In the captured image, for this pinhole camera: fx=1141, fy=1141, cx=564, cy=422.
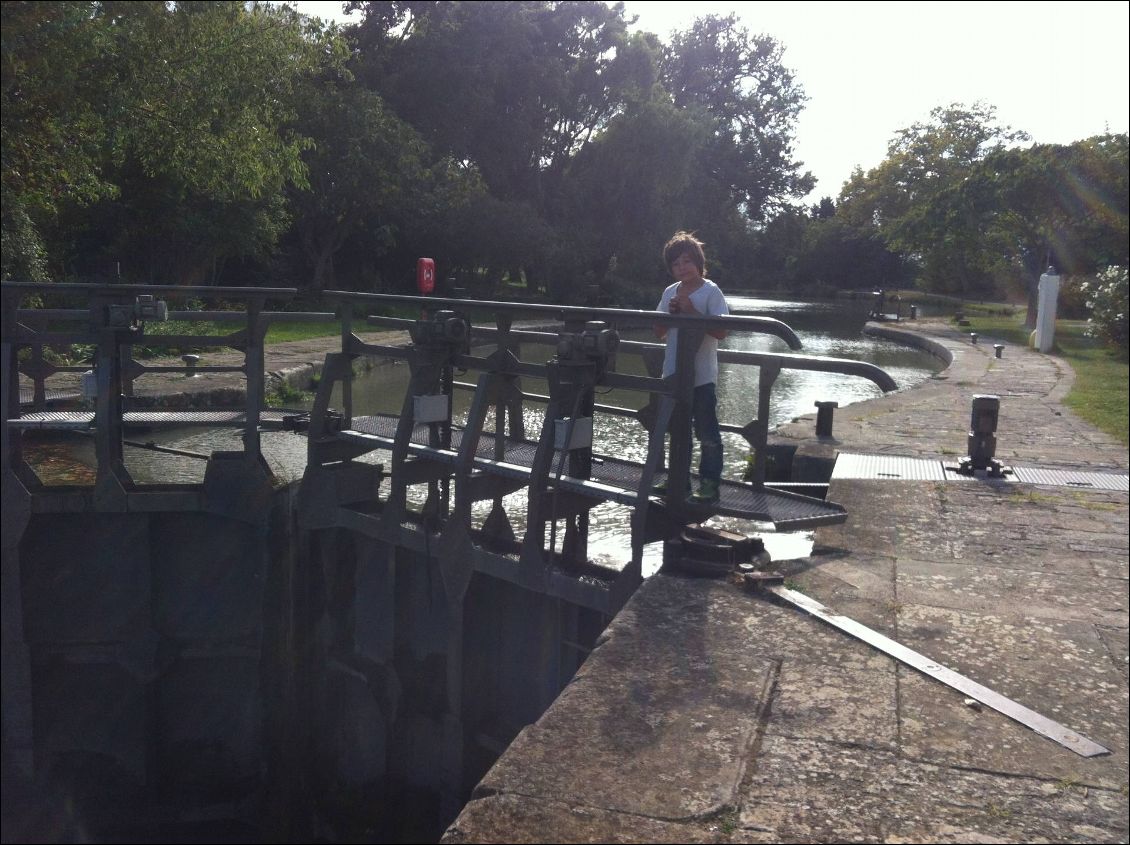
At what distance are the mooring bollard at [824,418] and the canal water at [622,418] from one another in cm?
89

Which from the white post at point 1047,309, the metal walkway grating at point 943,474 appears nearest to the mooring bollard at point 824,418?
the metal walkway grating at point 943,474

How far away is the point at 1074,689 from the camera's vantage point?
3.93 meters

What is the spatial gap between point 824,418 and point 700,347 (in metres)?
5.17

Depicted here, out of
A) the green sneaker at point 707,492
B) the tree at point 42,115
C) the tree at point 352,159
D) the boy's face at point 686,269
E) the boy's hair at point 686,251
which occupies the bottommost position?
the green sneaker at point 707,492

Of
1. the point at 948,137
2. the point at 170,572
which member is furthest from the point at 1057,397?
the point at 948,137

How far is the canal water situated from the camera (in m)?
8.43

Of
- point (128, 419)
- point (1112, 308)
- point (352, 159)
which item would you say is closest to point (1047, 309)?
point (1112, 308)

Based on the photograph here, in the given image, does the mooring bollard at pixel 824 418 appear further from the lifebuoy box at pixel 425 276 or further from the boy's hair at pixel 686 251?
the boy's hair at pixel 686 251

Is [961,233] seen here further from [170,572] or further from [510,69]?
[170,572]

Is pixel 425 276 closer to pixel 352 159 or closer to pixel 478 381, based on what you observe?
pixel 478 381

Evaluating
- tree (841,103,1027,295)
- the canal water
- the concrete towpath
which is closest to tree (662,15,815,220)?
tree (841,103,1027,295)

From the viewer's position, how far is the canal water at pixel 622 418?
27.7 feet

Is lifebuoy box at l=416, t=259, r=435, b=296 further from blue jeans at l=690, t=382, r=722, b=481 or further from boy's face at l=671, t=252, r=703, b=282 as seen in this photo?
blue jeans at l=690, t=382, r=722, b=481

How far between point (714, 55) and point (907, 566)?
62.2m
